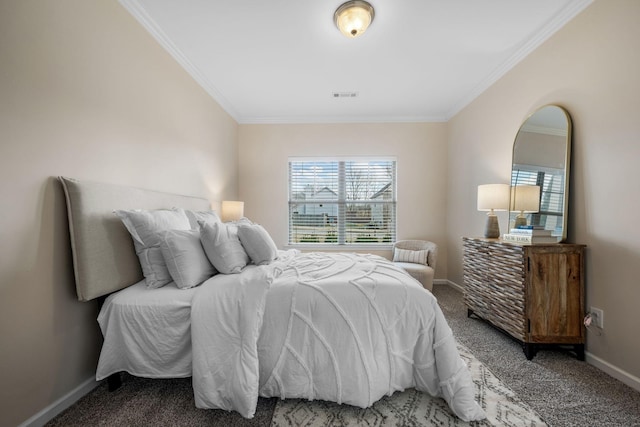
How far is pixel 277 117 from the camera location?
423cm

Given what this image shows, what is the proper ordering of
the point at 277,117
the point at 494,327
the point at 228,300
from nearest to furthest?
the point at 228,300 < the point at 494,327 < the point at 277,117

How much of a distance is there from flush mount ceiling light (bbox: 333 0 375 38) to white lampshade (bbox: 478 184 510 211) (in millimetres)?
1930

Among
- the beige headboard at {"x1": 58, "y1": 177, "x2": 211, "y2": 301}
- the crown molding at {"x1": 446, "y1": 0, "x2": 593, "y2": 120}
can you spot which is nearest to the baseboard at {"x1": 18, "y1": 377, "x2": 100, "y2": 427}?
the beige headboard at {"x1": 58, "y1": 177, "x2": 211, "y2": 301}

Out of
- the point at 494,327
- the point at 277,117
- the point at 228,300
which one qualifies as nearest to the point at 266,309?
the point at 228,300

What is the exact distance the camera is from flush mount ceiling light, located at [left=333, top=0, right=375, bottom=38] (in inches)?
77.1

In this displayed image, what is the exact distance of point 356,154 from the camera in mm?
4246

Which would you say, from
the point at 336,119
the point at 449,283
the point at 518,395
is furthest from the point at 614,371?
the point at 336,119

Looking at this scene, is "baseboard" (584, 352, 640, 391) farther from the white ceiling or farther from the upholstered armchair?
the white ceiling

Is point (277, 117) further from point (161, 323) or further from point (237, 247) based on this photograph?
point (161, 323)

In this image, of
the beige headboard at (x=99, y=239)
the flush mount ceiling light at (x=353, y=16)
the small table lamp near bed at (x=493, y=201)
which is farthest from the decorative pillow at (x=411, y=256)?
the beige headboard at (x=99, y=239)

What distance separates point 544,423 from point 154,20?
385 cm

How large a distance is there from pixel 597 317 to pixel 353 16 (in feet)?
9.56

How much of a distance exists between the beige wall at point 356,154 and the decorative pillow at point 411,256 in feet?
1.32

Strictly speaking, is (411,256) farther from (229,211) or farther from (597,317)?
(229,211)
